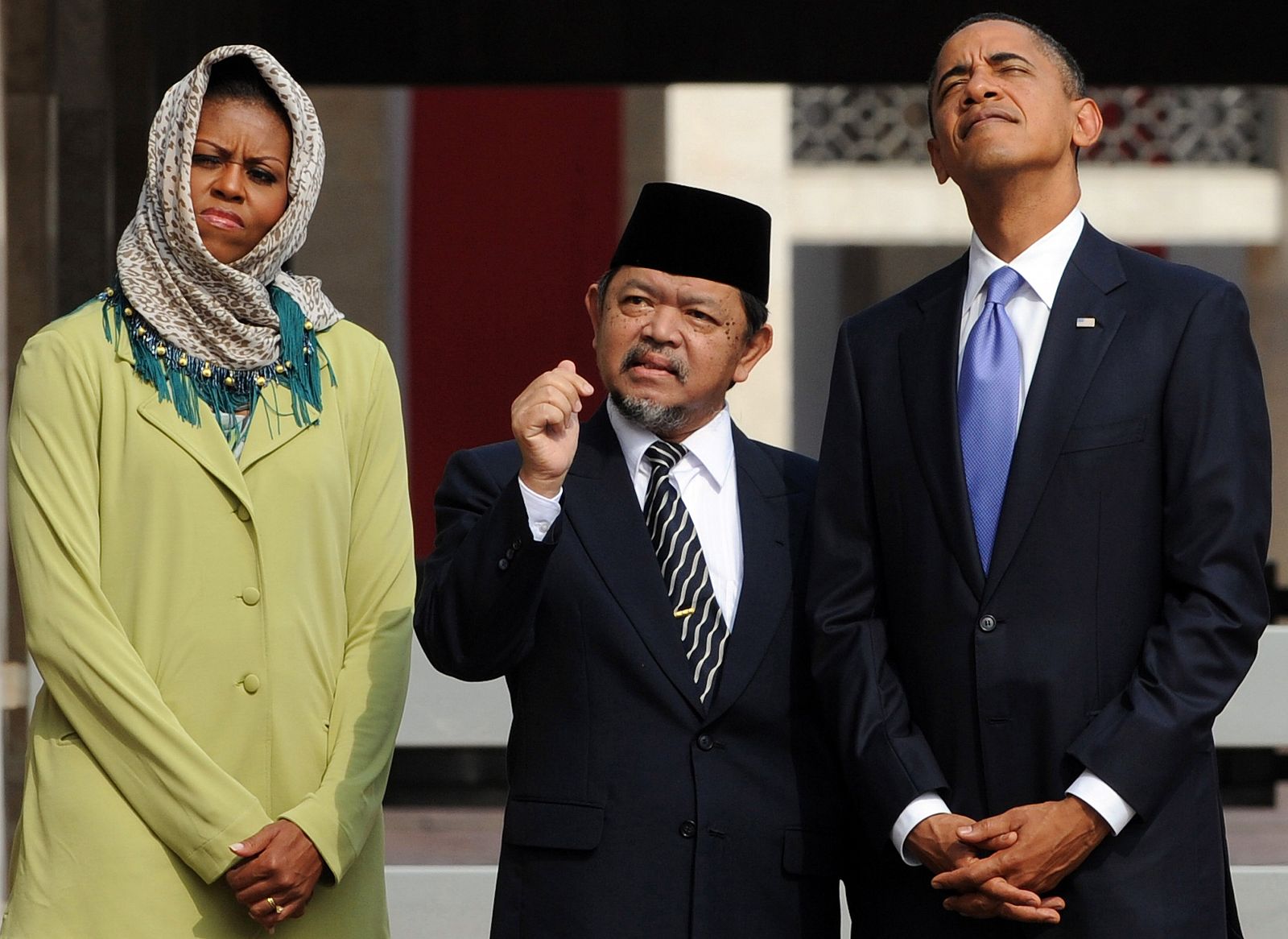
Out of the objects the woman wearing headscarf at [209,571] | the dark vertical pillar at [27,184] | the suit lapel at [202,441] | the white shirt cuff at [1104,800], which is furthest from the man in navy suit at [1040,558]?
the dark vertical pillar at [27,184]

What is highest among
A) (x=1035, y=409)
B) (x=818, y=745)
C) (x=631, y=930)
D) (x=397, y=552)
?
(x=1035, y=409)

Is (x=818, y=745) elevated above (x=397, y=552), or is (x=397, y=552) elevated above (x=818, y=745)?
(x=397, y=552)

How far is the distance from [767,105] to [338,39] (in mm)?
5333

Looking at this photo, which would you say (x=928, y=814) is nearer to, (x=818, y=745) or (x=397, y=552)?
(x=818, y=745)

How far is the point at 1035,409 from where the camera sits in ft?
7.35

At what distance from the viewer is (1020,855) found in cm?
212

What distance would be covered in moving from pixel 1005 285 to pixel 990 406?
0.17 m

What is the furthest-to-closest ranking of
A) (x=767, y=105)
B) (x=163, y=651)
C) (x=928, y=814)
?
(x=767, y=105) → (x=163, y=651) → (x=928, y=814)

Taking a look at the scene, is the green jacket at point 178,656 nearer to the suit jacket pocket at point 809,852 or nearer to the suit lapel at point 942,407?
the suit jacket pocket at point 809,852

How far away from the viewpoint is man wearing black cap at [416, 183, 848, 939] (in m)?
2.34

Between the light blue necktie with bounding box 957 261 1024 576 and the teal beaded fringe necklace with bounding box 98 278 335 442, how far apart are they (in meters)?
0.87

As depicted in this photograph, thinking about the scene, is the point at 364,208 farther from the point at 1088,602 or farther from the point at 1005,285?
the point at 1088,602

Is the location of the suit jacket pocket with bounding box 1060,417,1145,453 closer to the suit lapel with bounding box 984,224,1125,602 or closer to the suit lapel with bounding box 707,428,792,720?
the suit lapel with bounding box 984,224,1125,602

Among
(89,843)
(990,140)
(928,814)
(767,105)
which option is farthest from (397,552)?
(767,105)
